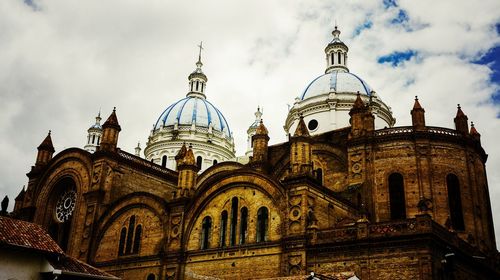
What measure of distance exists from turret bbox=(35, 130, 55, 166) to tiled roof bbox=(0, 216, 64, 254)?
31033mm

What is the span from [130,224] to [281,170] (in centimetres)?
1319

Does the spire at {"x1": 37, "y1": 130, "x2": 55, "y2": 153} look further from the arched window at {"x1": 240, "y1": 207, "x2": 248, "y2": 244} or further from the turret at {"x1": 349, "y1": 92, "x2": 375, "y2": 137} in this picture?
the turret at {"x1": 349, "y1": 92, "x2": 375, "y2": 137}

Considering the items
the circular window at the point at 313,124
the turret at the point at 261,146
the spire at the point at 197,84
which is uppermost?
the spire at the point at 197,84

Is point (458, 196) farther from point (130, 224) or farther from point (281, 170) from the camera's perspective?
point (130, 224)

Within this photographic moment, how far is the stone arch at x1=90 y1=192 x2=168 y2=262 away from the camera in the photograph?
43.5 metres

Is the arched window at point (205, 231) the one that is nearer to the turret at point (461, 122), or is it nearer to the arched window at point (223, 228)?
the arched window at point (223, 228)

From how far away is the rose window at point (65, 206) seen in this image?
52062 millimetres

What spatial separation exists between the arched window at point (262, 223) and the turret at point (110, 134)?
18058 millimetres

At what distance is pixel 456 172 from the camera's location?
42.0 m

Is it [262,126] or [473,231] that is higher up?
[262,126]

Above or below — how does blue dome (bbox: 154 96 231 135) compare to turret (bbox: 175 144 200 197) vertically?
above

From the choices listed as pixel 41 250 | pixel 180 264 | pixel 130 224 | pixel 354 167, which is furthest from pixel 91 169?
pixel 41 250

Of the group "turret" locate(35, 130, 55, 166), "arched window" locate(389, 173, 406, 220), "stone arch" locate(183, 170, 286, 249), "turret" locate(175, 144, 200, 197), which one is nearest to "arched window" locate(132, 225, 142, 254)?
"turret" locate(175, 144, 200, 197)

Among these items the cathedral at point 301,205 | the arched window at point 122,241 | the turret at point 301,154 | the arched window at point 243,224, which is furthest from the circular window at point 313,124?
the arched window at point 122,241
